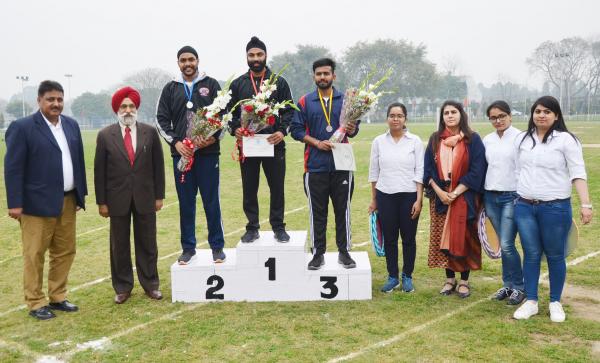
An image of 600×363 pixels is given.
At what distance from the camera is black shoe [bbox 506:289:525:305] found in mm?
5102

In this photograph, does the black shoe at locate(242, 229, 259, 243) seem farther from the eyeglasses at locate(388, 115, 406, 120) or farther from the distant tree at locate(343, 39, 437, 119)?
the distant tree at locate(343, 39, 437, 119)

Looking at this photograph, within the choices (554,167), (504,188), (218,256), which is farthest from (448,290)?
(218,256)

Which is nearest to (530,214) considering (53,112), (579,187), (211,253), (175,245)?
(579,187)

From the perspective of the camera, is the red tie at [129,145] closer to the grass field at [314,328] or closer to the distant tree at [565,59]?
the grass field at [314,328]

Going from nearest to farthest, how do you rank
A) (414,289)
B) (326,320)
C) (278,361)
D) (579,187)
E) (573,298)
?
(278,361)
(579,187)
(326,320)
(573,298)
(414,289)

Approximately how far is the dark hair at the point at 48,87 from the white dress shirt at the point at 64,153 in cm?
24

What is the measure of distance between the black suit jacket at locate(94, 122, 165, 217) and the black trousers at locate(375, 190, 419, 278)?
2306 mm

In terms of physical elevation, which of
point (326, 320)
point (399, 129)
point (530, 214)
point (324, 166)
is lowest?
point (326, 320)

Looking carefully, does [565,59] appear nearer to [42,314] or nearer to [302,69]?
[302,69]

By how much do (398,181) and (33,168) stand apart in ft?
11.1

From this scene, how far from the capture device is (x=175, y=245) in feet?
26.2

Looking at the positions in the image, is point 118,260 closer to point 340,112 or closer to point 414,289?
point 340,112

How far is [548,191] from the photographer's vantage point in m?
4.44

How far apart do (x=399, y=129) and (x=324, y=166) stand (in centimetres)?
81
